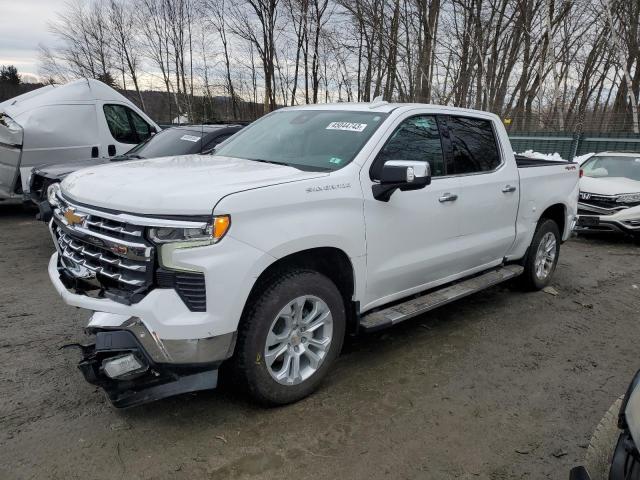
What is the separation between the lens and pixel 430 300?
400 centimetres

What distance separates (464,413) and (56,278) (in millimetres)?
2762

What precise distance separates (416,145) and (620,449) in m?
2.66

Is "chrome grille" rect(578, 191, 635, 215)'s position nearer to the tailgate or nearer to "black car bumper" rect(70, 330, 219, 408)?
"black car bumper" rect(70, 330, 219, 408)

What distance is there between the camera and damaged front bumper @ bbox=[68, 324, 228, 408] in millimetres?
2633

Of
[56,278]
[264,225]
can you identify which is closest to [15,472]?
[56,278]

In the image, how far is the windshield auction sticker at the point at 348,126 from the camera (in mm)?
3756

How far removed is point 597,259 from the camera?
7.62 m

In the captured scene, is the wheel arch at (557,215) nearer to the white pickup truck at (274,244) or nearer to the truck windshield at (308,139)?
the white pickup truck at (274,244)

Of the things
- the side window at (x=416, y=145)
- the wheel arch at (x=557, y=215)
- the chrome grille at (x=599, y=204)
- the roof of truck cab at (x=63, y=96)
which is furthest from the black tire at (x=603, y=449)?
the roof of truck cab at (x=63, y=96)

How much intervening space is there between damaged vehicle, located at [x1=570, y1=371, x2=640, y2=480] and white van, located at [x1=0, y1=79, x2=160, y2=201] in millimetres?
8678

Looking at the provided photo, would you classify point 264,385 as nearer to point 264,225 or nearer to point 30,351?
point 264,225

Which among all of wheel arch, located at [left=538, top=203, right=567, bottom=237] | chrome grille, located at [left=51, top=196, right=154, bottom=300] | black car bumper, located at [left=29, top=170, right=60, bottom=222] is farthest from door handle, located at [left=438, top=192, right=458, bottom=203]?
black car bumper, located at [left=29, top=170, right=60, bottom=222]

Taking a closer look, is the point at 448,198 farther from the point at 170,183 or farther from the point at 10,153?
the point at 10,153

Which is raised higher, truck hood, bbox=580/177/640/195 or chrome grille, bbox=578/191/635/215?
truck hood, bbox=580/177/640/195
